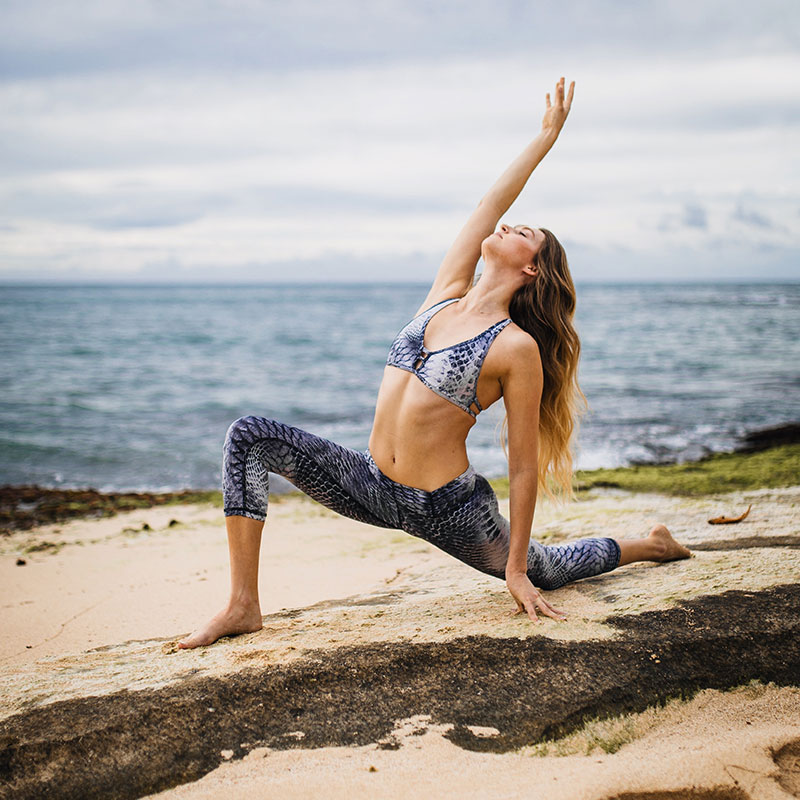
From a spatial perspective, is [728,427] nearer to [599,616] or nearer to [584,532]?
[584,532]

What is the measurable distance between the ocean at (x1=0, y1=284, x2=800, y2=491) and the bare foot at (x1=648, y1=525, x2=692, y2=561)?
0.61 metres

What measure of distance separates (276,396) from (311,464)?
13918mm

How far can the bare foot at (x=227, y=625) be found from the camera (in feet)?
10.5

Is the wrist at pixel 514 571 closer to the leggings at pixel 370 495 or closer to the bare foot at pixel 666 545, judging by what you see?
the leggings at pixel 370 495

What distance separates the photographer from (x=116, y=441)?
39.8 feet

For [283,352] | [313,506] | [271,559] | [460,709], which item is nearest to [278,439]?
[460,709]

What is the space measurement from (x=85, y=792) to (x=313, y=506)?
5414 millimetres

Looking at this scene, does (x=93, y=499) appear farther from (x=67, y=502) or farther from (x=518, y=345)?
(x=518, y=345)

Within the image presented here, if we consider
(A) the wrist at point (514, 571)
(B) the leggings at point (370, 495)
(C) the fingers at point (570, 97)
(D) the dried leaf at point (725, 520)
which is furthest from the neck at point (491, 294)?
(D) the dried leaf at point (725, 520)

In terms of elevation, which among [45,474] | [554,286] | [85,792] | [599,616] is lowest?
[45,474]

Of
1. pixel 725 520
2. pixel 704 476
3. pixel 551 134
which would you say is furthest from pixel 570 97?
pixel 704 476

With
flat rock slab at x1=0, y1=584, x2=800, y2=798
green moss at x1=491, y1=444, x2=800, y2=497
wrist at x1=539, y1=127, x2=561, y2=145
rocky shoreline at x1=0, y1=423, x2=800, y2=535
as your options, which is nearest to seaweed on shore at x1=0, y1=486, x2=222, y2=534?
rocky shoreline at x1=0, y1=423, x2=800, y2=535

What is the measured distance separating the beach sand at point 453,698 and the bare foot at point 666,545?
58 mm

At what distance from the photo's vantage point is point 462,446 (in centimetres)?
352
